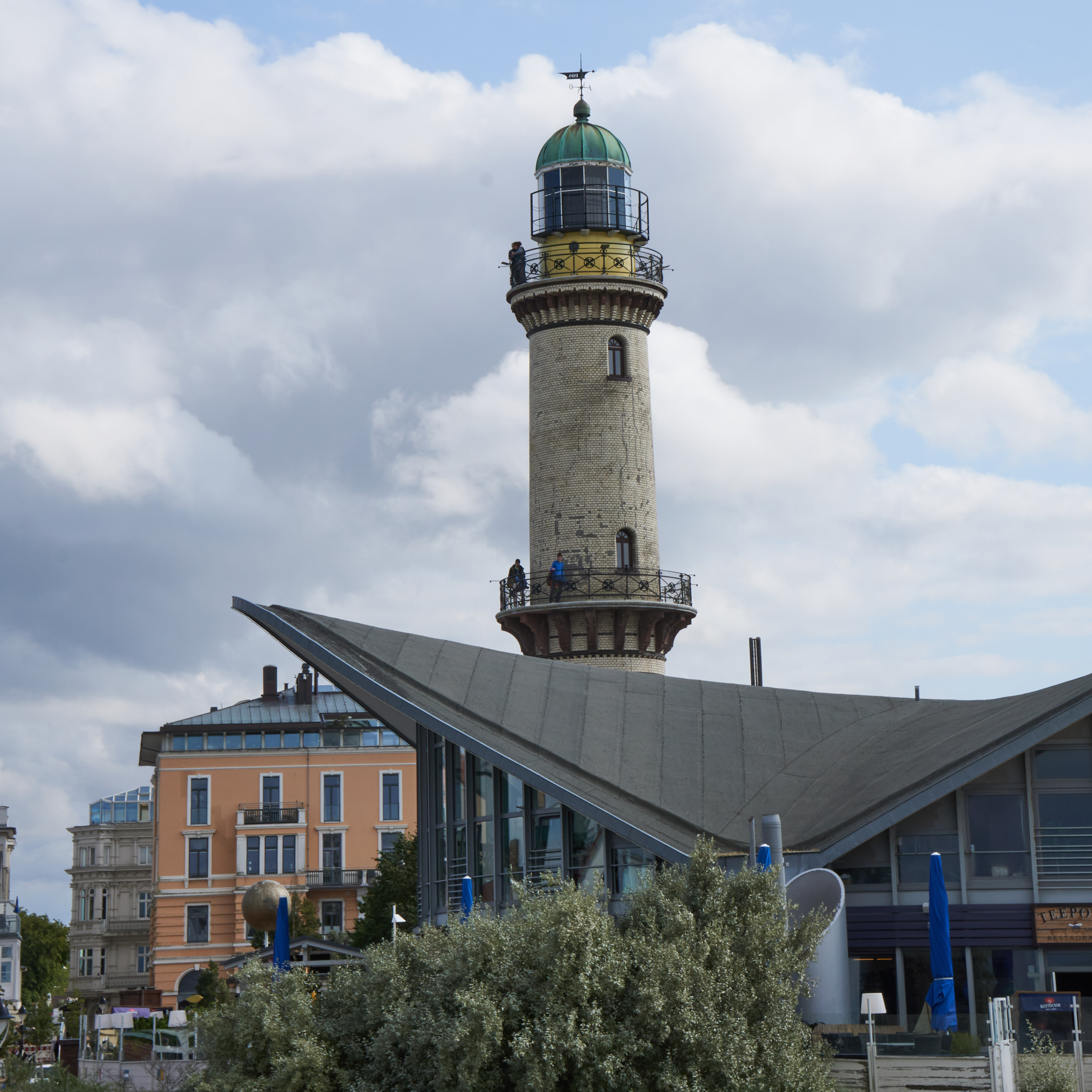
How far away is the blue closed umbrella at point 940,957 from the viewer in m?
28.7

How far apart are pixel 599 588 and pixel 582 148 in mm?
16101

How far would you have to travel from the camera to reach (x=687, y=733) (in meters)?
41.0

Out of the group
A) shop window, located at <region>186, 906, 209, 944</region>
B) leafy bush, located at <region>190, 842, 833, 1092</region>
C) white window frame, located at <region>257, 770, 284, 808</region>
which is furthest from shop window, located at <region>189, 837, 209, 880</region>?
leafy bush, located at <region>190, 842, 833, 1092</region>

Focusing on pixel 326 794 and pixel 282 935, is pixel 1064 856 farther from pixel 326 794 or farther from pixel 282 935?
pixel 326 794

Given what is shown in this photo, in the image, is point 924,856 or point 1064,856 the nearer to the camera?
point 1064,856

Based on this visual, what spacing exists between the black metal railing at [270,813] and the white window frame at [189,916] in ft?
15.0

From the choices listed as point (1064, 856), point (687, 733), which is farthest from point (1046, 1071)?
point (687, 733)

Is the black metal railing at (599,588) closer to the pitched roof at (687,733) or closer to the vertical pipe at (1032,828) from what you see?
the pitched roof at (687,733)

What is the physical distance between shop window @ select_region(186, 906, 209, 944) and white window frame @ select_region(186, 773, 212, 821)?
2.97 metres

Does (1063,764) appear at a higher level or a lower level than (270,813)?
lower

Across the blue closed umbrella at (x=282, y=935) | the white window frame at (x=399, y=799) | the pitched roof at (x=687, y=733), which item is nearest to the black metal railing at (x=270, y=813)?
the white window frame at (x=399, y=799)

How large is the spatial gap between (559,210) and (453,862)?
2680 cm

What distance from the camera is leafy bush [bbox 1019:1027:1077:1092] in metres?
26.0

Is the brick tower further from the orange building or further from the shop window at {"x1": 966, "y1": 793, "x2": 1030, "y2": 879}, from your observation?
the orange building
